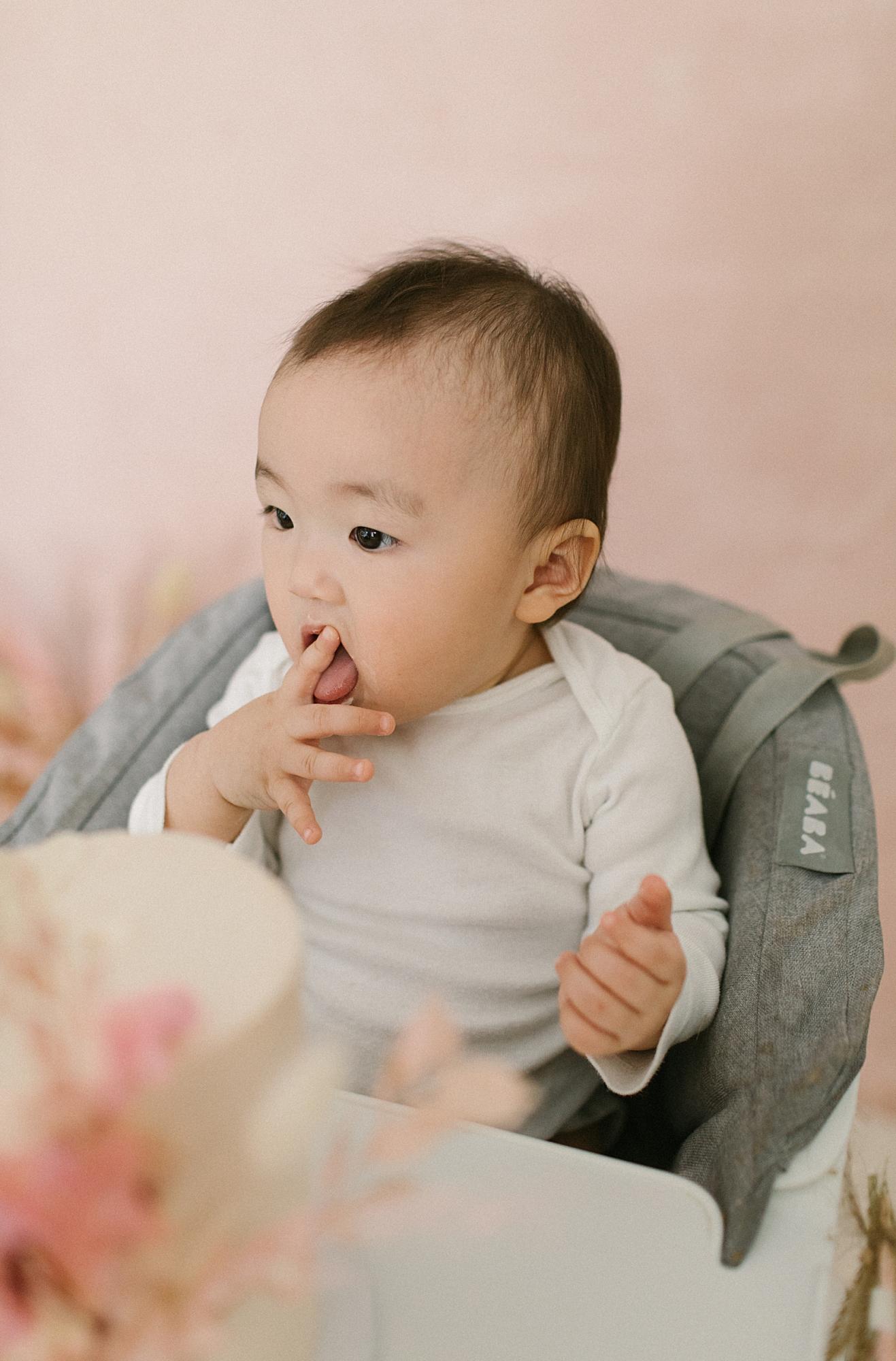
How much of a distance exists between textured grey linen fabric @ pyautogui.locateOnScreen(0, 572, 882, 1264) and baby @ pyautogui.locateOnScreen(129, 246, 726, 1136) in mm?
46

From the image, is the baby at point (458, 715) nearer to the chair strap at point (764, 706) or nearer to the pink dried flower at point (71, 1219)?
the chair strap at point (764, 706)

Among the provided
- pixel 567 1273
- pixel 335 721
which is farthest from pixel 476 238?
pixel 567 1273

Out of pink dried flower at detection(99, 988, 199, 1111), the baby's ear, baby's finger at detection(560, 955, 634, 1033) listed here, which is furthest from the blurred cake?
the baby's ear

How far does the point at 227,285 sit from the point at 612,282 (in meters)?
0.52

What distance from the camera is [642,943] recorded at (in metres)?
0.61

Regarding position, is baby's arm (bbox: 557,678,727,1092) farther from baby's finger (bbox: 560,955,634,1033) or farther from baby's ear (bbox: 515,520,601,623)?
baby's ear (bbox: 515,520,601,623)

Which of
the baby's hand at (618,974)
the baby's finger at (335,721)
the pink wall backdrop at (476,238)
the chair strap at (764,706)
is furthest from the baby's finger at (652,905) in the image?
the pink wall backdrop at (476,238)

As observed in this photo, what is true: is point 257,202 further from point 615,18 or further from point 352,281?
point 615,18

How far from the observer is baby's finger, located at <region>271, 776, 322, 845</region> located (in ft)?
2.31

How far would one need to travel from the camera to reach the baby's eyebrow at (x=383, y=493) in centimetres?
71

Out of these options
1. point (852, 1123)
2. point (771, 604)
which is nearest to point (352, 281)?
point (771, 604)

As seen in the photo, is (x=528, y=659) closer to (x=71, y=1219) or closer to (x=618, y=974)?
(x=618, y=974)

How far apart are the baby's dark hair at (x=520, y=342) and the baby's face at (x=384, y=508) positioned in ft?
0.08

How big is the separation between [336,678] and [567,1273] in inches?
16.7
